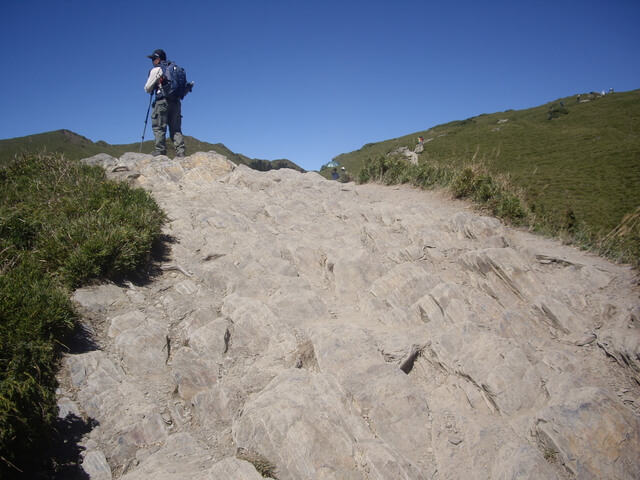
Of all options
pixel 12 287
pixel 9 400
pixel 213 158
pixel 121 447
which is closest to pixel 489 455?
pixel 121 447

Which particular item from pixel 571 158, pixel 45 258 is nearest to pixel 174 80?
pixel 45 258

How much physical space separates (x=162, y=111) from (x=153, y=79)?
1062mm

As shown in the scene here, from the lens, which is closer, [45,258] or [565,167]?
[45,258]

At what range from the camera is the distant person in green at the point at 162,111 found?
1227 centimetres

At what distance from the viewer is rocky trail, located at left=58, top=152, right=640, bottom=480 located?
413cm

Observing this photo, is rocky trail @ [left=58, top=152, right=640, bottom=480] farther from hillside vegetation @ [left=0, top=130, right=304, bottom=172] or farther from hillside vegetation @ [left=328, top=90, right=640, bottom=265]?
hillside vegetation @ [left=0, top=130, right=304, bottom=172]

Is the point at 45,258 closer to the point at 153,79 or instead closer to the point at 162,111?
the point at 162,111

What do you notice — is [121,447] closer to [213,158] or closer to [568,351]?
[568,351]

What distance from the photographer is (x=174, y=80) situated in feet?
40.4

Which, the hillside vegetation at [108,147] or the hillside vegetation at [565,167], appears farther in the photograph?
the hillside vegetation at [108,147]

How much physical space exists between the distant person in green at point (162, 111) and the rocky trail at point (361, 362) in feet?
20.0

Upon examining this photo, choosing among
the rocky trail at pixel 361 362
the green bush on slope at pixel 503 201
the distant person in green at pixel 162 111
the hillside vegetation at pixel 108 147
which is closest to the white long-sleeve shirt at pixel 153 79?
the distant person in green at pixel 162 111

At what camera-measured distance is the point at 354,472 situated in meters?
3.94

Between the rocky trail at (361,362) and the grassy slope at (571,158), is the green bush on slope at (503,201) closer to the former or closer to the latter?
the rocky trail at (361,362)
